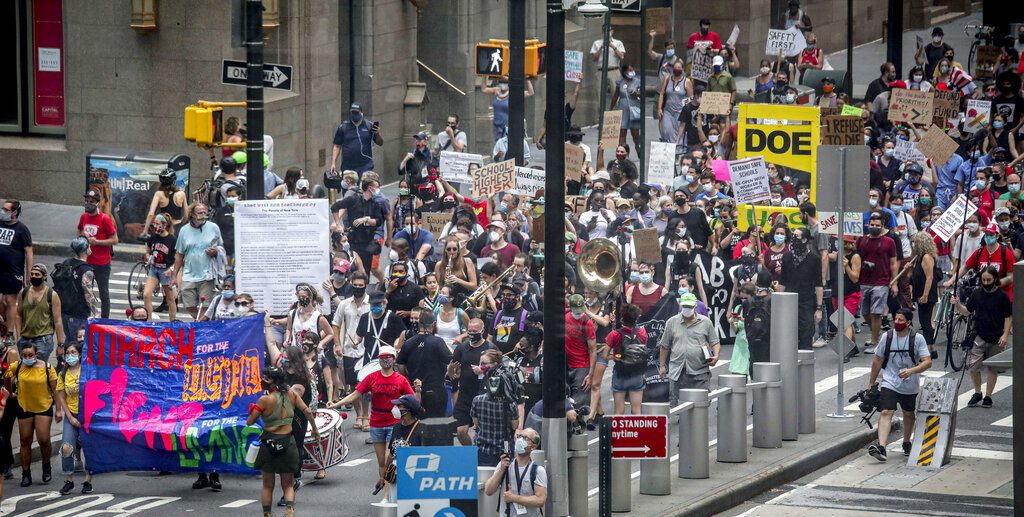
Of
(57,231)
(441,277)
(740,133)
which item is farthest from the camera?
(57,231)

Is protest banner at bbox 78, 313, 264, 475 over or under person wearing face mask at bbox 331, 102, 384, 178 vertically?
under

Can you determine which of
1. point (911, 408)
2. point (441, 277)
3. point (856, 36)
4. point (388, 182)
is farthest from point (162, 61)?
point (856, 36)

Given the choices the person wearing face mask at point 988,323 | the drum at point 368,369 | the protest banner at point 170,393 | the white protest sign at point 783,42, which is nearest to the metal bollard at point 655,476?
the drum at point 368,369

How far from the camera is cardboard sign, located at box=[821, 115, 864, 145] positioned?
945 inches

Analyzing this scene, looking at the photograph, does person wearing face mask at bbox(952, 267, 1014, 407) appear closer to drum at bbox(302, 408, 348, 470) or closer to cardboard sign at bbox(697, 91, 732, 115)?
drum at bbox(302, 408, 348, 470)

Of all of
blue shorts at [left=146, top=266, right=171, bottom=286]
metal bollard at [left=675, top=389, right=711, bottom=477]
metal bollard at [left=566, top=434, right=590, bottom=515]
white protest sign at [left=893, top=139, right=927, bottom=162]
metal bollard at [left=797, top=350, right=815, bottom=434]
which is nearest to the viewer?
metal bollard at [left=566, top=434, right=590, bottom=515]

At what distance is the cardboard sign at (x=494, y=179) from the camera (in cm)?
2195

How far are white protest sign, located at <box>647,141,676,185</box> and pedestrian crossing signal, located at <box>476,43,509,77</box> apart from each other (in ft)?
8.43

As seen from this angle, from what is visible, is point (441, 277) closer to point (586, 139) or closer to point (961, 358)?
point (961, 358)

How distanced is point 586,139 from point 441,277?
1533cm

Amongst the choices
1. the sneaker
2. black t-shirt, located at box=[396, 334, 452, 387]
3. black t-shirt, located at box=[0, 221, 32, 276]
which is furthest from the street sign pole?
the sneaker

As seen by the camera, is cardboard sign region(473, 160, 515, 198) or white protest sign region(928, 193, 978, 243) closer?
white protest sign region(928, 193, 978, 243)

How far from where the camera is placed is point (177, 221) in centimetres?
2175

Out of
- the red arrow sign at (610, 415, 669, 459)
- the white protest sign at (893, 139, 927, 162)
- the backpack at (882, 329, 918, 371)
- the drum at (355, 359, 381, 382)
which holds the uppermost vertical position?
the white protest sign at (893, 139, 927, 162)
